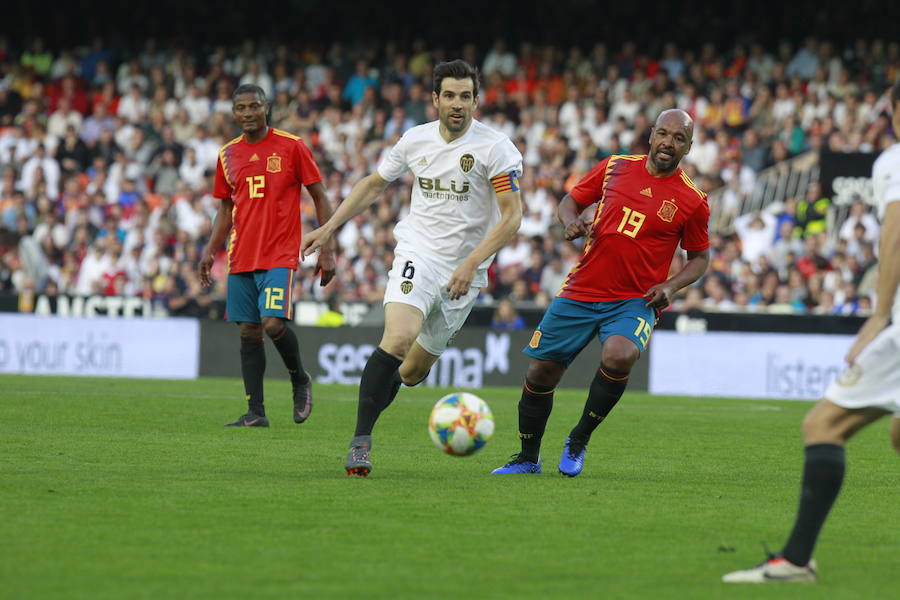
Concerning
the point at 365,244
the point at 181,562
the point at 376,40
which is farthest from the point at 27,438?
the point at 376,40

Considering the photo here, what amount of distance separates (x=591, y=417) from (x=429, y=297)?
1203 mm

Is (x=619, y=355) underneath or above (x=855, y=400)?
above

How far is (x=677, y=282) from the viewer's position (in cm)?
827

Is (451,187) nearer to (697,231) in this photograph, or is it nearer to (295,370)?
(697,231)

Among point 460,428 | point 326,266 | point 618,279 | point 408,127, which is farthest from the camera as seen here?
point 408,127

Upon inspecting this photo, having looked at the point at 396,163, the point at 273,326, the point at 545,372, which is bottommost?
the point at 545,372

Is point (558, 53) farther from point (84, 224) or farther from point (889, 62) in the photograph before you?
point (84, 224)

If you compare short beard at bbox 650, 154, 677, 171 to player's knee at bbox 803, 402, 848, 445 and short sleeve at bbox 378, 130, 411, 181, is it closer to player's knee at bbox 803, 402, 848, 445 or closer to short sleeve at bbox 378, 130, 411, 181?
short sleeve at bbox 378, 130, 411, 181

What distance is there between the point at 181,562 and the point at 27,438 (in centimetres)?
465

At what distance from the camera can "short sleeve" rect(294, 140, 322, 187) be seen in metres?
10.7

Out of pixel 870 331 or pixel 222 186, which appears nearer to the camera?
pixel 870 331

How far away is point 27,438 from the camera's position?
369 inches

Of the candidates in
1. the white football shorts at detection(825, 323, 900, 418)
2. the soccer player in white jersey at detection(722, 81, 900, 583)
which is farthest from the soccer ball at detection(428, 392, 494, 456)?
→ the white football shorts at detection(825, 323, 900, 418)

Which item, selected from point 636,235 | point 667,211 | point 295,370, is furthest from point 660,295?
point 295,370
